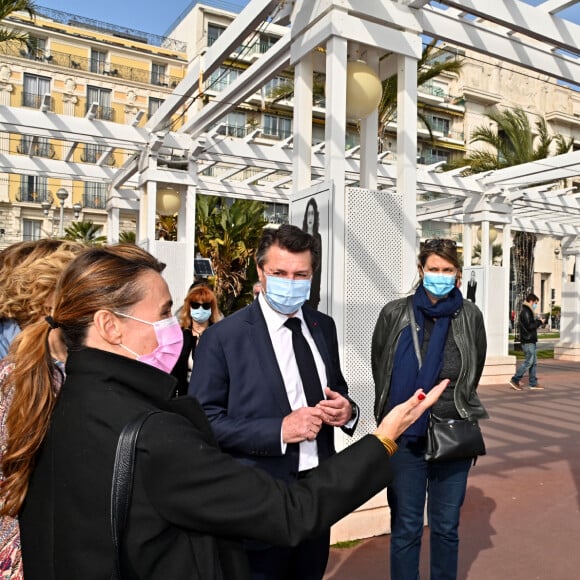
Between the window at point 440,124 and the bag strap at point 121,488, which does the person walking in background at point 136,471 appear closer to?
the bag strap at point 121,488

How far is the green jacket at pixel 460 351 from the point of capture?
303 cm

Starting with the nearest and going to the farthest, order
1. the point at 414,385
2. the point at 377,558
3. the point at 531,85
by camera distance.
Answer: the point at 414,385 < the point at 377,558 < the point at 531,85

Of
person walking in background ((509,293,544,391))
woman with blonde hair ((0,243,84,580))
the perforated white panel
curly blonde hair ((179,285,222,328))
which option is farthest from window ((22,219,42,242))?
woman with blonde hair ((0,243,84,580))

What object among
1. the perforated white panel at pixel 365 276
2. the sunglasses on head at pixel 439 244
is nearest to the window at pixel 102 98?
the perforated white panel at pixel 365 276

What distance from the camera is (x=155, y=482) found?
1177mm

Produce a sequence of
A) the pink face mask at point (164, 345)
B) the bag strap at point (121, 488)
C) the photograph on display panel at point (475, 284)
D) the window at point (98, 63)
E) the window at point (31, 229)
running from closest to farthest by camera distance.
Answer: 1. the bag strap at point (121, 488)
2. the pink face mask at point (164, 345)
3. the photograph on display panel at point (475, 284)
4. the window at point (31, 229)
5. the window at point (98, 63)

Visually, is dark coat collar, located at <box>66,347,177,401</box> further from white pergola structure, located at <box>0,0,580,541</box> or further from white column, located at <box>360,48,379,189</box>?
white column, located at <box>360,48,379,189</box>

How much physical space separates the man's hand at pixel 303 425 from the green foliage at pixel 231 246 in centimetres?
1768

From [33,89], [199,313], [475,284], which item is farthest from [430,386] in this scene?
[33,89]

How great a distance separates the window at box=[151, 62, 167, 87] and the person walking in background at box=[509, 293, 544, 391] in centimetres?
3363

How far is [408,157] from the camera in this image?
14.7 ft

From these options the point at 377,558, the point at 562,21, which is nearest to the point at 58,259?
the point at 377,558

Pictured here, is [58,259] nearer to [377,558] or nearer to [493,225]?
[377,558]

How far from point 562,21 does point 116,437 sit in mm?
5617
